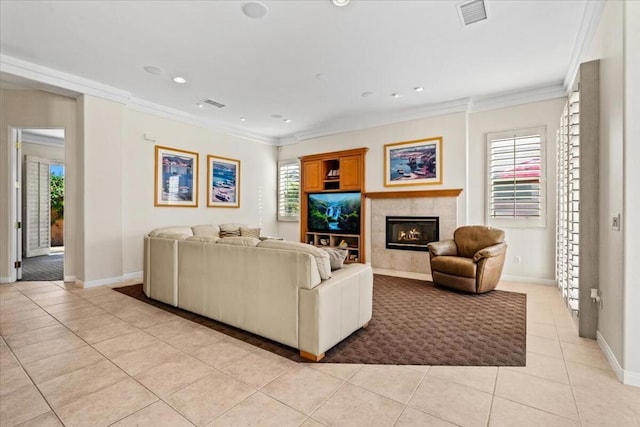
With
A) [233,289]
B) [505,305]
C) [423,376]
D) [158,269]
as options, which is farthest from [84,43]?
[505,305]

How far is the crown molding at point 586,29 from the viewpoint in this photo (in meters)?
2.90

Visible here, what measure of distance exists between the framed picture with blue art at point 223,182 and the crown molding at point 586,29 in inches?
245

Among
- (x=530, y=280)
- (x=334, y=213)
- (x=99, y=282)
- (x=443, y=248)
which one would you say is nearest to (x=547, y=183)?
(x=530, y=280)

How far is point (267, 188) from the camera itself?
8.16 metres

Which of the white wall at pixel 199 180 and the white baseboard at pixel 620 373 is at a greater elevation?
the white wall at pixel 199 180

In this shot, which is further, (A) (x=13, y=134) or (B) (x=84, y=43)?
(A) (x=13, y=134)

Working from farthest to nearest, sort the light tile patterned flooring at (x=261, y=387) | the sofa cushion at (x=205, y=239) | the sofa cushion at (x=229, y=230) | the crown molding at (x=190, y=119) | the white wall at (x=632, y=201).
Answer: the sofa cushion at (x=229, y=230), the crown molding at (x=190, y=119), the sofa cushion at (x=205, y=239), the white wall at (x=632, y=201), the light tile patterned flooring at (x=261, y=387)

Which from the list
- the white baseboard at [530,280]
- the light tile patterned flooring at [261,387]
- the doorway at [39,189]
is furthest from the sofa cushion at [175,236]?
the white baseboard at [530,280]

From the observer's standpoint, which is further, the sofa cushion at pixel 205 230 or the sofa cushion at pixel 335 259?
the sofa cushion at pixel 205 230

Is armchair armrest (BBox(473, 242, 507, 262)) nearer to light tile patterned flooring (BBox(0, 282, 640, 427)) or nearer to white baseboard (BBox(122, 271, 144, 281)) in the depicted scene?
light tile patterned flooring (BBox(0, 282, 640, 427))

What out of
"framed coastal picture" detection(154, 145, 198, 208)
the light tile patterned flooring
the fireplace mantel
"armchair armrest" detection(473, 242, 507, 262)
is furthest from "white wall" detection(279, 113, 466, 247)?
the light tile patterned flooring

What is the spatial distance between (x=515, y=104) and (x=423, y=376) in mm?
4962

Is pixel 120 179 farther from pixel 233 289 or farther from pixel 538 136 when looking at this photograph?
pixel 538 136

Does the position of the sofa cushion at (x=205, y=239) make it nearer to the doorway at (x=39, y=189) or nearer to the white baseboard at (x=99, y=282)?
the white baseboard at (x=99, y=282)
